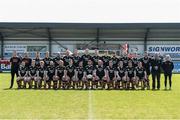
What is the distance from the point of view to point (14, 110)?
48.7 ft

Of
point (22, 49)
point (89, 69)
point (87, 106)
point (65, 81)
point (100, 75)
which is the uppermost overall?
point (22, 49)

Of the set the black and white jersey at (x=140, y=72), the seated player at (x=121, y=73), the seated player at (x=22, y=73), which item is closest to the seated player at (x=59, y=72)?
the seated player at (x=22, y=73)

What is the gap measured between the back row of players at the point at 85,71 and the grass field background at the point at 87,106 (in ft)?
10.0

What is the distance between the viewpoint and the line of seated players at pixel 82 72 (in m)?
23.6

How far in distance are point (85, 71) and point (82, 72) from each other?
0.16 meters

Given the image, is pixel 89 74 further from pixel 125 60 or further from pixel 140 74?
pixel 140 74

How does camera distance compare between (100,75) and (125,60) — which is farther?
(125,60)

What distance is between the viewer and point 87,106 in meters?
16.0

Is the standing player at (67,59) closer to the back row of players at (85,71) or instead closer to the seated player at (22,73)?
the back row of players at (85,71)

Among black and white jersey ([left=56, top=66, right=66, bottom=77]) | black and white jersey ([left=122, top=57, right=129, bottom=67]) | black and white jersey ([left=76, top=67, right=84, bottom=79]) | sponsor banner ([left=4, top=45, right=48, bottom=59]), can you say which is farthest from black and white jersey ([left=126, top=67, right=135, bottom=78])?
sponsor banner ([left=4, top=45, right=48, bottom=59])

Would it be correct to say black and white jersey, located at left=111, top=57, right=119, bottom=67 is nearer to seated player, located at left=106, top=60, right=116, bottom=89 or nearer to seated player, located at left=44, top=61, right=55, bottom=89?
seated player, located at left=106, top=60, right=116, bottom=89

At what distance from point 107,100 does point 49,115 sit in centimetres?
469

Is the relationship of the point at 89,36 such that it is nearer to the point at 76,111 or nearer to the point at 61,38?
the point at 61,38

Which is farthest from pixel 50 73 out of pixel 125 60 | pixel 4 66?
pixel 4 66
